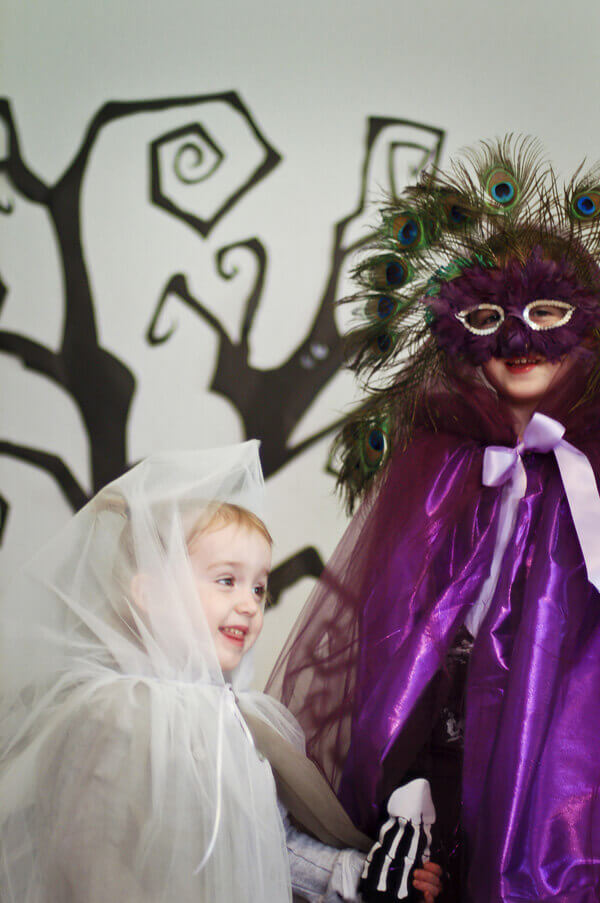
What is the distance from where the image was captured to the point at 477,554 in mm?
1173

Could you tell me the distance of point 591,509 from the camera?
1094 mm

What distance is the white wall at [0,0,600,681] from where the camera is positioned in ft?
5.78

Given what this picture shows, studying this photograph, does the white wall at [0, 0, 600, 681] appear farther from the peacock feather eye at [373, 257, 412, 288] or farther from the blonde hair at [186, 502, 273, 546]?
the blonde hair at [186, 502, 273, 546]

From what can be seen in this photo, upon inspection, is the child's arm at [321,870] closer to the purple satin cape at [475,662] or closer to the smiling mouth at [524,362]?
the purple satin cape at [475,662]

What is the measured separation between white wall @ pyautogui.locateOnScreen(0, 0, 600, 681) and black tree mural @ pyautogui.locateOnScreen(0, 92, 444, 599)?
0.02 m

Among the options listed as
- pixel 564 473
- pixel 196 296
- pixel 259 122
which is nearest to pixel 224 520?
pixel 564 473

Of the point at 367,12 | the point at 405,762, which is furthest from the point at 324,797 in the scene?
the point at 367,12

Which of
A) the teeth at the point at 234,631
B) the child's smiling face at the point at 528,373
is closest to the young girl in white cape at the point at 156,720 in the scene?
the teeth at the point at 234,631

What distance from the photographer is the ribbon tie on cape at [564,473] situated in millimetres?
1074

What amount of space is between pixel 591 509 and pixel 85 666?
65 centimetres

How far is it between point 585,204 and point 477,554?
54cm

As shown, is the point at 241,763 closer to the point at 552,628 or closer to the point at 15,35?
the point at 552,628

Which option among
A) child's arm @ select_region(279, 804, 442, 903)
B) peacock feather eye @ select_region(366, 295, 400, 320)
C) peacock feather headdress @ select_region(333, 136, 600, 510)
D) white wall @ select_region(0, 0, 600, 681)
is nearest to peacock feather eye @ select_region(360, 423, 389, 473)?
peacock feather headdress @ select_region(333, 136, 600, 510)

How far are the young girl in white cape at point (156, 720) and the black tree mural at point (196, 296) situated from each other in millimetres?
613
